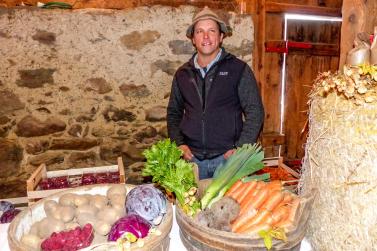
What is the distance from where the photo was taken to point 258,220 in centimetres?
118

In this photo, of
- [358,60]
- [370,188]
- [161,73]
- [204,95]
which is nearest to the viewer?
[370,188]

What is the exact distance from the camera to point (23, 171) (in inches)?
128

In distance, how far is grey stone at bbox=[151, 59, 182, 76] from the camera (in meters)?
3.36

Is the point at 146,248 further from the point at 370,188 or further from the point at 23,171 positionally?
the point at 23,171

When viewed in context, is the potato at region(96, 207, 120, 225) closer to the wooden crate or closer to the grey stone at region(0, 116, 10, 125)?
the wooden crate

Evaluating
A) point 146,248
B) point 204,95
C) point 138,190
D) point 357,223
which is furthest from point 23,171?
point 357,223

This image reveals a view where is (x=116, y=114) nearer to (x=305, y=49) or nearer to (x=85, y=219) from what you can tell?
(x=85, y=219)

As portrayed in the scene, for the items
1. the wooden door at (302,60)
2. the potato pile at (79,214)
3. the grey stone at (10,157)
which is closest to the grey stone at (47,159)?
the grey stone at (10,157)

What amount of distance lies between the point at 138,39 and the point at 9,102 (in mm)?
1447

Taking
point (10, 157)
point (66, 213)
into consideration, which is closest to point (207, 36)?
point (66, 213)

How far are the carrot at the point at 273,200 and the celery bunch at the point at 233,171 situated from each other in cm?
18

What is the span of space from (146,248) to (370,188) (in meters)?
0.79

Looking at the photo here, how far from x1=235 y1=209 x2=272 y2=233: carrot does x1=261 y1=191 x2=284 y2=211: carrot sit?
0.05m

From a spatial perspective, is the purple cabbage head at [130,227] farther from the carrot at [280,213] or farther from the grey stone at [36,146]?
the grey stone at [36,146]
